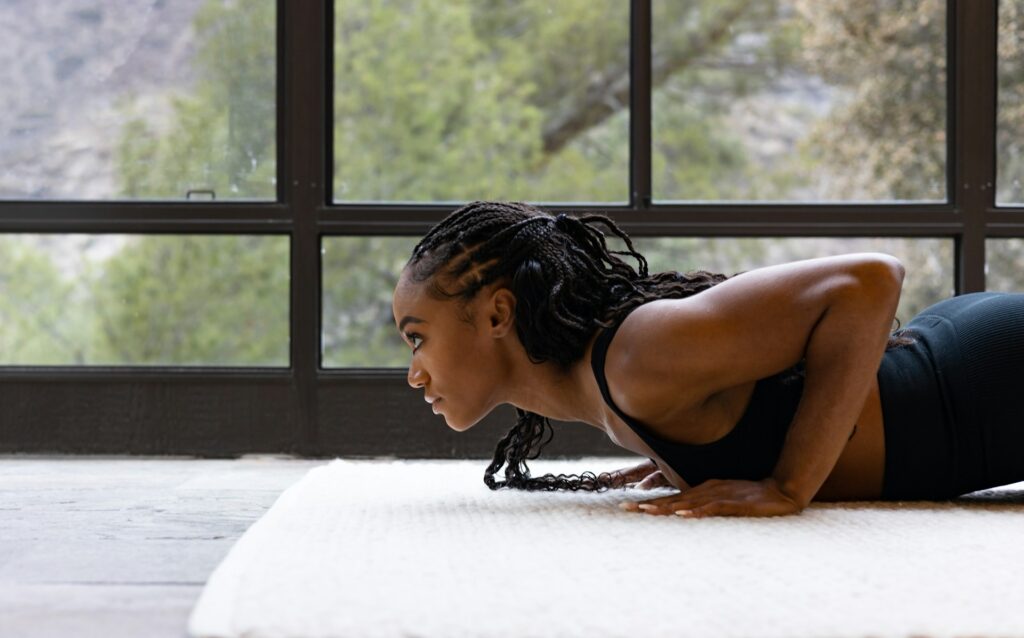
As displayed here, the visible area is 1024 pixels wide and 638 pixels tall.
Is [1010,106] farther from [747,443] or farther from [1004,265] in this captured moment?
[747,443]

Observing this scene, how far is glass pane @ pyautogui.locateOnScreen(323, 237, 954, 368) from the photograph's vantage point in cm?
300

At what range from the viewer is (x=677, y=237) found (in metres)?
2.96

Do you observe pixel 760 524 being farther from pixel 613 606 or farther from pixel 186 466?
pixel 186 466

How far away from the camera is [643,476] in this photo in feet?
6.63

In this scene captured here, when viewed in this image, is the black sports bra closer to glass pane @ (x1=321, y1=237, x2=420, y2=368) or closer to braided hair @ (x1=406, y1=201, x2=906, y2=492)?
braided hair @ (x1=406, y1=201, x2=906, y2=492)

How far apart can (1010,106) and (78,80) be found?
245 cm

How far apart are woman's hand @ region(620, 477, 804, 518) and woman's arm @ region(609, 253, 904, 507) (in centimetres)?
3

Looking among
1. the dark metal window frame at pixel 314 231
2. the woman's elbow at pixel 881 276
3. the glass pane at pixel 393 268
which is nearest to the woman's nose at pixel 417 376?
the woman's elbow at pixel 881 276

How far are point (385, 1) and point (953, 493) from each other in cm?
193

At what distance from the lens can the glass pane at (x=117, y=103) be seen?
9.86ft

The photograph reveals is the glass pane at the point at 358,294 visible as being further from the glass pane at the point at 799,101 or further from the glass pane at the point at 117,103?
the glass pane at the point at 799,101

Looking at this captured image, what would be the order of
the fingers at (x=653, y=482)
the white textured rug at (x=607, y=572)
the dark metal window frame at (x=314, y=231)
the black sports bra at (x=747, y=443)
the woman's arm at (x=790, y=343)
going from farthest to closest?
the dark metal window frame at (x=314, y=231) → the fingers at (x=653, y=482) → the black sports bra at (x=747, y=443) → the woman's arm at (x=790, y=343) → the white textured rug at (x=607, y=572)

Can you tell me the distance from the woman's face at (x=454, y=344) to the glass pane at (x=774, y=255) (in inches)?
52.6

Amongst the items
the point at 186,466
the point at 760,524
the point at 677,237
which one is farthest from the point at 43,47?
the point at 760,524
